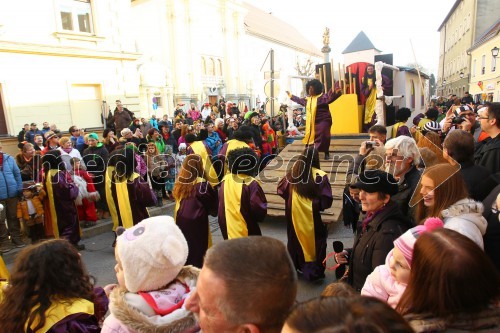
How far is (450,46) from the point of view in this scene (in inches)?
1582

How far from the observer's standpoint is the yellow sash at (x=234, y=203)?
368cm

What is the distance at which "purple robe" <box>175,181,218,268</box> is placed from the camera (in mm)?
3867

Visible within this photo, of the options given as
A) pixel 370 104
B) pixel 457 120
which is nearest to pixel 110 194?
pixel 457 120

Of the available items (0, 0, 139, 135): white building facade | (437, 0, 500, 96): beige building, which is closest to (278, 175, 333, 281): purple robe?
(0, 0, 139, 135): white building facade

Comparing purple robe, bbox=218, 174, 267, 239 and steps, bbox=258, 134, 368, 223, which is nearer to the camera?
purple robe, bbox=218, 174, 267, 239

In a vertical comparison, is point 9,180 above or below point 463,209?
below

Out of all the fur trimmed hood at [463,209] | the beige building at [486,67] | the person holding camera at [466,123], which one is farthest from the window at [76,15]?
the beige building at [486,67]

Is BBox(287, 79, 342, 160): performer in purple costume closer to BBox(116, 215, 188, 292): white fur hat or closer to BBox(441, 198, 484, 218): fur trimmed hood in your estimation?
BBox(441, 198, 484, 218): fur trimmed hood

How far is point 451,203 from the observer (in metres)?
2.19

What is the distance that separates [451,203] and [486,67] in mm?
29436

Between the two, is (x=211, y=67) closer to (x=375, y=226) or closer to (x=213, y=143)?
(x=213, y=143)

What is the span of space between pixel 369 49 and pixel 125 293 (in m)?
10.2

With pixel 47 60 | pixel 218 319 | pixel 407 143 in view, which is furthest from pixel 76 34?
pixel 218 319

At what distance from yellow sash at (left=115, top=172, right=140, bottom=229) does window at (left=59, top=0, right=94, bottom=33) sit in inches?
471
